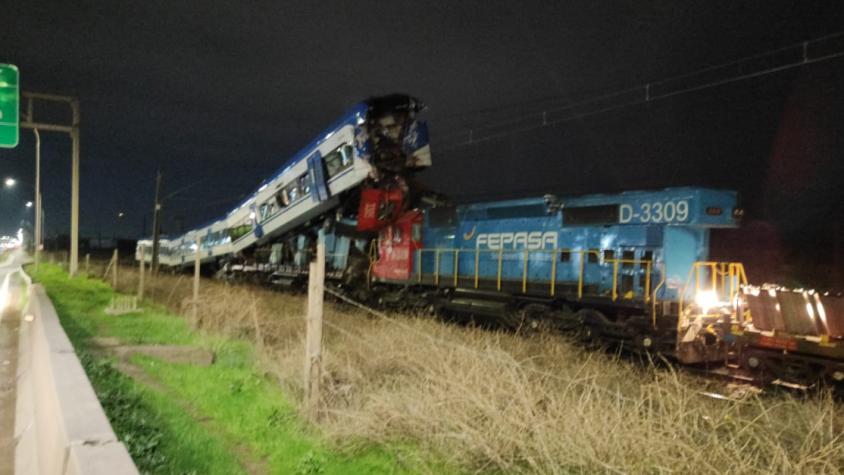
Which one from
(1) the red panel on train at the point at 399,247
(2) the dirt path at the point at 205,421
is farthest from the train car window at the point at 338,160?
(2) the dirt path at the point at 205,421

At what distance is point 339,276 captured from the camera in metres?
20.6

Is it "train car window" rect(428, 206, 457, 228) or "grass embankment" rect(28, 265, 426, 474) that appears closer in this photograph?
"grass embankment" rect(28, 265, 426, 474)

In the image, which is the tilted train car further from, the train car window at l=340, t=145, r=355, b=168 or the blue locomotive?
the blue locomotive

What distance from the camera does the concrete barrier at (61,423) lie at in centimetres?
351

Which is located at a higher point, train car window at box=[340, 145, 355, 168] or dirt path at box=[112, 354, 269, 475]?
train car window at box=[340, 145, 355, 168]

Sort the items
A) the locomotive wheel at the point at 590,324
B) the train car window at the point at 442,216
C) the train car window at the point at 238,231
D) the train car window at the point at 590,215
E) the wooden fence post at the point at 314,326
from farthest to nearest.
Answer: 1. the train car window at the point at 238,231
2. the train car window at the point at 442,216
3. the train car window at the point at 590,215
4. the locomotive wheel at the point at 590,324
5. the wooden fence post at the point at 314,326

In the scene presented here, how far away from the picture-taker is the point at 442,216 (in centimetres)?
1695

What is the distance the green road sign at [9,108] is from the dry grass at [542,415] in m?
11.8

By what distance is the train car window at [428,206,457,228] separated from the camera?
16672 mm

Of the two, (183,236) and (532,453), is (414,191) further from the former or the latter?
(183,236)

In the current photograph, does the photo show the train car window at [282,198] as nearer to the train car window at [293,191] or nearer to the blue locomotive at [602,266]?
the train car window at [293,191]

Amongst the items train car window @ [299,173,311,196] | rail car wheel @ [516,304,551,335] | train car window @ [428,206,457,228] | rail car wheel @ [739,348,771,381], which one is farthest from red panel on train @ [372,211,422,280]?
rail car wheel @ [739,348,771,381]

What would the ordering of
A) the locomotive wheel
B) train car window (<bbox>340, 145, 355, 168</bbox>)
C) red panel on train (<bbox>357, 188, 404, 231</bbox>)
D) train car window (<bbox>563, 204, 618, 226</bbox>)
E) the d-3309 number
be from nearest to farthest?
1. the d-3309 number
2. the locomotive wheel
3. train car window (<bbox>563, 204, 618, 226</bbox>)
4. train car window (<bbox>340, 145, 355, 168</bbox>)
5. red panel on train (<bbox>357, 188, 404, 231</bbox>)

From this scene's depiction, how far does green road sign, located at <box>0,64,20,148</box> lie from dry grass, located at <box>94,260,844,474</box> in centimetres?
1182
